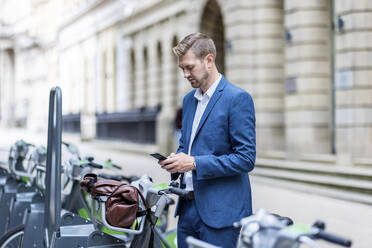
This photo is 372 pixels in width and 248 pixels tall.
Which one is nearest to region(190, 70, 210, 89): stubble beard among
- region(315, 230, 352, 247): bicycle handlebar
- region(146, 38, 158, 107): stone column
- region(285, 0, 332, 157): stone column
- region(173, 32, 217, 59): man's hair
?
region(173, 32, 217, 59): man's hair

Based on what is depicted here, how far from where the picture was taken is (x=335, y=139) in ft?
40.4

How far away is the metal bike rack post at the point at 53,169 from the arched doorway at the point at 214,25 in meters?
15.6

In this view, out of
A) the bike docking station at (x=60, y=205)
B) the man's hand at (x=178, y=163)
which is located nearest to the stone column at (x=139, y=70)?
the bike docking station at (x=60, y=205)

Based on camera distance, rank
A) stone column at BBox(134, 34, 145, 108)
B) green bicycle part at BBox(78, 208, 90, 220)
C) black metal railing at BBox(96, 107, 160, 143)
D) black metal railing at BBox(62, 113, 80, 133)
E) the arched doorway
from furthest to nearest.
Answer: black metal railing at BBox(62, 113, 80, 133)
stone column at BBox(134, 34, 145, 108)
black metal railing at BBox(96, 107, 160, 143)
the arched doorway
green bicycle part at BBox(78, 208, 90, 220)

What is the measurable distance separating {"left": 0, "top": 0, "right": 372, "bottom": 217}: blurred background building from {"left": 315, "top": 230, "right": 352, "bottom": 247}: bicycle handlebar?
714 centimetres

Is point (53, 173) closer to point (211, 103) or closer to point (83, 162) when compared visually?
point (211, 103)

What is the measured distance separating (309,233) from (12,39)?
62.9 meters

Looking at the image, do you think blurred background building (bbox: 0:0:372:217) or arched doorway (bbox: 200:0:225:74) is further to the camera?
arched doorway (bbox: 200:0:225:74)

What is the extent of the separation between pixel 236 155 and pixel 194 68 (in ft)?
1.71

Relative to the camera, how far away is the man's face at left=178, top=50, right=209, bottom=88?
278 centimetres

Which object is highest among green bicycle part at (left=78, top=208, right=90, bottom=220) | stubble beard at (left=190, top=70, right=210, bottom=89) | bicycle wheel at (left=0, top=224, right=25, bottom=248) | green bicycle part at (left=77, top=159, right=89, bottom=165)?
stubble beard at (left=190, top=70, right=210, bottom=89)

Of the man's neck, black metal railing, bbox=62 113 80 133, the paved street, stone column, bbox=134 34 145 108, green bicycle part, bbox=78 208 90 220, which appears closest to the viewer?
the man's neck

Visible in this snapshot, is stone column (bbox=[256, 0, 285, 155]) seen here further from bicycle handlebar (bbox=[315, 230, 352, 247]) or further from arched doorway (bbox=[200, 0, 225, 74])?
bicycle handlebar (bbox=[315, 230, 352, 247])

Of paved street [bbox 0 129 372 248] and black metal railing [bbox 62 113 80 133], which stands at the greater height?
black metal railing [bbox 62 113 80 133]
